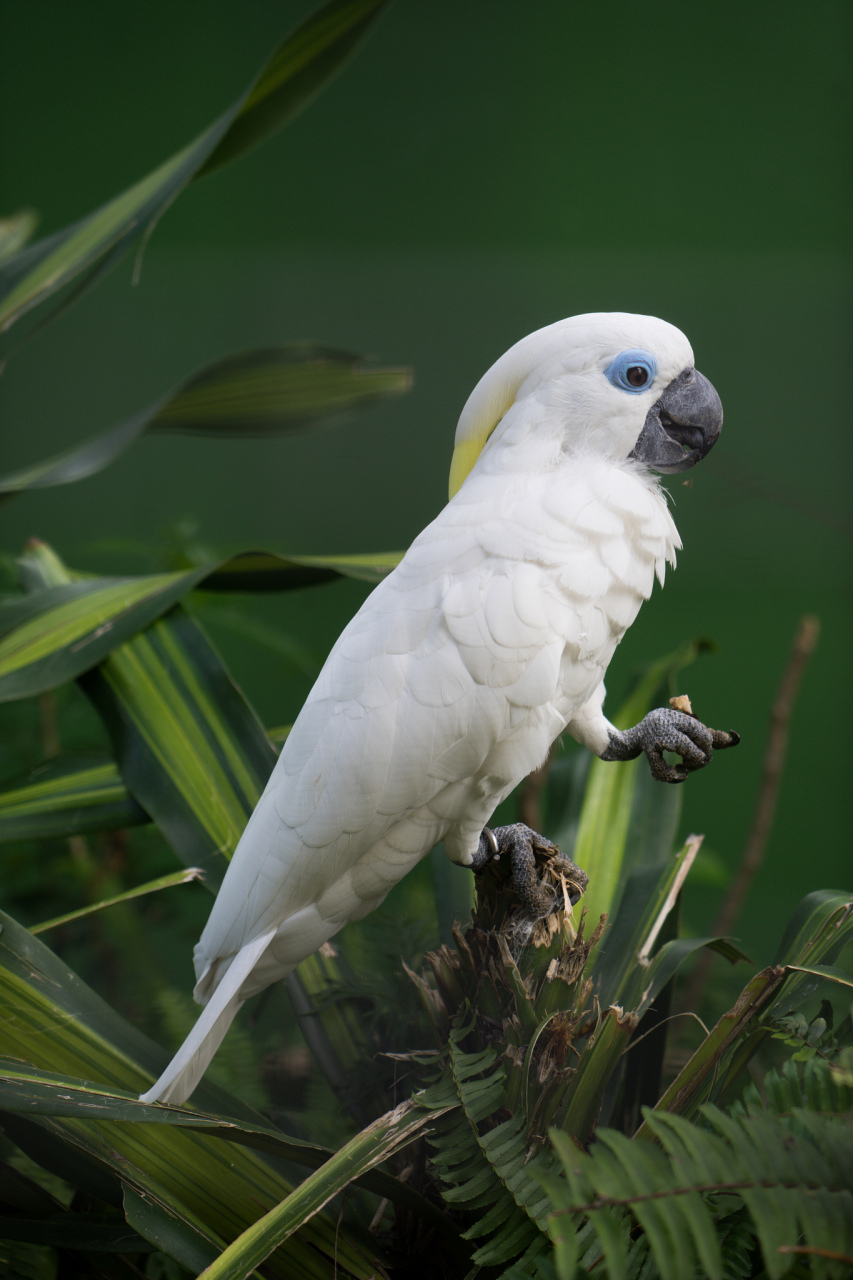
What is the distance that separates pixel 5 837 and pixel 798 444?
1.75 metres

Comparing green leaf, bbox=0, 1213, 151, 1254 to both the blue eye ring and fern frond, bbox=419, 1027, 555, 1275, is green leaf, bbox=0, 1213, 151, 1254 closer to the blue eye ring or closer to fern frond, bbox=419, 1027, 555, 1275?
fern frond, bbox=419, 1027, 555, 1275

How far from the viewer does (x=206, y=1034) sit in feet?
2.29

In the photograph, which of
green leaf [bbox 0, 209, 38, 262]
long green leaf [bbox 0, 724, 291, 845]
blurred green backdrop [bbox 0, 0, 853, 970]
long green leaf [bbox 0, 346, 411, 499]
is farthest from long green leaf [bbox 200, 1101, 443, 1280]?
green leaf [bbox 0, 209, 38, 262]

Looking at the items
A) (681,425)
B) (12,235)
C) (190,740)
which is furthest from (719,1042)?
(12,235)

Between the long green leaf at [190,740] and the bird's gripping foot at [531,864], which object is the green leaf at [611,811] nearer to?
the bird's gripping foot at [531,864]

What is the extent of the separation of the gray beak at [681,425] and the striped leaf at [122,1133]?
65 centimetres

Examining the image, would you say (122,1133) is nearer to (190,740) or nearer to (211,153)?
(190,740)

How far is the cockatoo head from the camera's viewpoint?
0.75 m

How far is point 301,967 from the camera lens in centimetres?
100

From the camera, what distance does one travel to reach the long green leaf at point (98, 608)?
100 centimetres

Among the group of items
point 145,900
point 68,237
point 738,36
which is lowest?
point 145,900

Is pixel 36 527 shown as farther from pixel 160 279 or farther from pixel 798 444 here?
pixel 798 444

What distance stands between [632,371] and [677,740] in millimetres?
335

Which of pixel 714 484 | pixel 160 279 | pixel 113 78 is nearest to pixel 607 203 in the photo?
pixel 714 484
